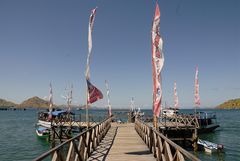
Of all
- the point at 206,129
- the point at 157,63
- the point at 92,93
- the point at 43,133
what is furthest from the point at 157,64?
the point at 206,129

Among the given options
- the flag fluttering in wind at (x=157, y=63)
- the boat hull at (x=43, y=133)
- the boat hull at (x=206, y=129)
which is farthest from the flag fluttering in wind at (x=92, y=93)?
the boat hull at (x=206, y=129)

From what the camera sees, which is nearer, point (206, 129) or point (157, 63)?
point (157, 63)

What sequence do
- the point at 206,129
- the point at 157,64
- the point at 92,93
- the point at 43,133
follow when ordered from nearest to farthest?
the point at 92,93, the point at 157,64, the point at 43,133, the point at 206,129

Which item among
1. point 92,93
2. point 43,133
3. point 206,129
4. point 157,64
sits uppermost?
point 157,64

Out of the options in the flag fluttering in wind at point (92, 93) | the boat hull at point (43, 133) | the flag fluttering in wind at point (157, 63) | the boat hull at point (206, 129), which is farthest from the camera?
the boat hull at point (206, 129)

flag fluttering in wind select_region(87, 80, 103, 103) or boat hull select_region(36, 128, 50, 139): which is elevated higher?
flag fluttering in wind select_region(87, 80, 103, 103)

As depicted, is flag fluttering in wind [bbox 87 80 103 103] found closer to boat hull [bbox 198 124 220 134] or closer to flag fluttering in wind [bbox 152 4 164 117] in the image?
flag fluttering in wind [bbox 152 4 164 117]

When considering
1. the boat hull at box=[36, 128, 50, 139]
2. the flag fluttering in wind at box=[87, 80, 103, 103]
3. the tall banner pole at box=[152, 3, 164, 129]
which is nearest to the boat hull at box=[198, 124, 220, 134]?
the boat hull at box=[36, 128, 50, 139]

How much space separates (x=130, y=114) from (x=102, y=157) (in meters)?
28.8

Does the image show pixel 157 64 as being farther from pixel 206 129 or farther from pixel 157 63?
pixel 206 129

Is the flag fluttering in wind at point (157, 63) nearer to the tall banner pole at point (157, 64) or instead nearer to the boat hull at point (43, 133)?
the tall banner pole at point (157, 64)

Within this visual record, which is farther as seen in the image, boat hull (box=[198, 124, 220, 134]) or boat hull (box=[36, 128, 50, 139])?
boat hull (box=[198, 124, 220, 134])

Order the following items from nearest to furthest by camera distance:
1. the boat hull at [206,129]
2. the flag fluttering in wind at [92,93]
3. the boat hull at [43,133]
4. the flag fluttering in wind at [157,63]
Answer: the flag fluttering in wind at [157,63] → the flag fluttering in wind at [92,93] → the boat hull at [43,133] → the boat hull at [206,129]

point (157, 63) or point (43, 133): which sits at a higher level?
point (157, 63)
